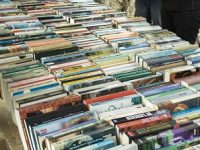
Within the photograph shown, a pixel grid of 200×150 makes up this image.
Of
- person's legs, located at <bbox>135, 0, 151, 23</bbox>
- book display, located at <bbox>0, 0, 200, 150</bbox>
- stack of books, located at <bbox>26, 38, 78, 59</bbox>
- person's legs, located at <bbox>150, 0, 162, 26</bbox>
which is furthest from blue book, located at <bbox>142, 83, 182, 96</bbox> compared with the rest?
person's legs, located at <bbox>135, 0, 151, 23</bbox>

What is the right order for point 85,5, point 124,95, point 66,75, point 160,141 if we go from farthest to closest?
1. point 85,5
2. point 66,75
3. point 124,95
4. point 160,141

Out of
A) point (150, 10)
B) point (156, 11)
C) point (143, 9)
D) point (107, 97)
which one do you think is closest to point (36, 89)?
point (107, 97)

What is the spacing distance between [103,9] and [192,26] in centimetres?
127

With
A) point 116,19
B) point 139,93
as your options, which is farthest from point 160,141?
point 116,19

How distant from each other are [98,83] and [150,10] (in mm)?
2472

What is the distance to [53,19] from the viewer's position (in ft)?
14.4

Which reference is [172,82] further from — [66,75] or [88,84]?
[66,75]

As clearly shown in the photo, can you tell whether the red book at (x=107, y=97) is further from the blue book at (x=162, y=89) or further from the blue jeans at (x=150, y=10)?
the blue jeans at (x=150, y=10)

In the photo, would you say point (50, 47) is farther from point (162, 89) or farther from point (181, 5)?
point (181, 5)

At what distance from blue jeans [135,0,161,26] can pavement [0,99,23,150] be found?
257cm

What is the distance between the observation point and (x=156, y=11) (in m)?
4.73

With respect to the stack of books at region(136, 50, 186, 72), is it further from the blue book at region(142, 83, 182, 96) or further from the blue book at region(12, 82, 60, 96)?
the blue book at region(12, 82, 60, 96)

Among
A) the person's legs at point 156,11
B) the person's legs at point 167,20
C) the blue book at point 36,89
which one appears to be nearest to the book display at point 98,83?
the blue book at point 36,89

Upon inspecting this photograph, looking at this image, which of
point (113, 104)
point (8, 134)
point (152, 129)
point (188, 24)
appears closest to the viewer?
point (152, 129)
